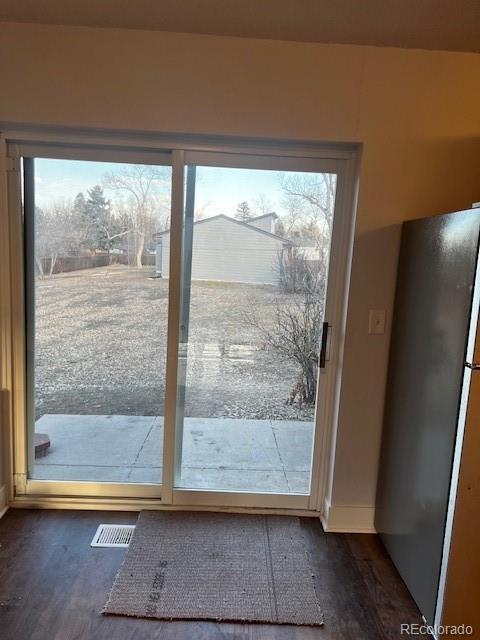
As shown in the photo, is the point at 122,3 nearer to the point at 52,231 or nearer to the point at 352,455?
the point at 52,231

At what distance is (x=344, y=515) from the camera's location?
2.37 meters

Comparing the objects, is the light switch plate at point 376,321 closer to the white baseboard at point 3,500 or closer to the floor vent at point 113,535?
the floor vent at point 113,535

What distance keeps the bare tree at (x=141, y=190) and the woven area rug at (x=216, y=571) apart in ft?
5.26

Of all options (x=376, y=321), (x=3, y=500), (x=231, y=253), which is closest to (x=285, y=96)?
(x=231, y=253)

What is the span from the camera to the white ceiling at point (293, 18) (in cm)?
173

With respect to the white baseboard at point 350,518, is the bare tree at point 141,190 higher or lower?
higher

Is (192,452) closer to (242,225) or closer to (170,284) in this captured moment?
(170,284)

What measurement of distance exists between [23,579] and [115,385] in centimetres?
101

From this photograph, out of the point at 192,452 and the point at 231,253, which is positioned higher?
the point at 231,253

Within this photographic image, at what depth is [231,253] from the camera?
2.34m

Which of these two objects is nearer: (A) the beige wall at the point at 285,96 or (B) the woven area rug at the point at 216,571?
(B) the woven area rug at the point at 216,571

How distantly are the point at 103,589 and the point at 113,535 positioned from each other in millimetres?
366

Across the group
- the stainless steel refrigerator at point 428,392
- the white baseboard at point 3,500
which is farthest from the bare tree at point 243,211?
the white baseboard at point 3,500

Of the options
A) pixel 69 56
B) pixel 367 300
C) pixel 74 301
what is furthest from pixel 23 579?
pixel 69 56
